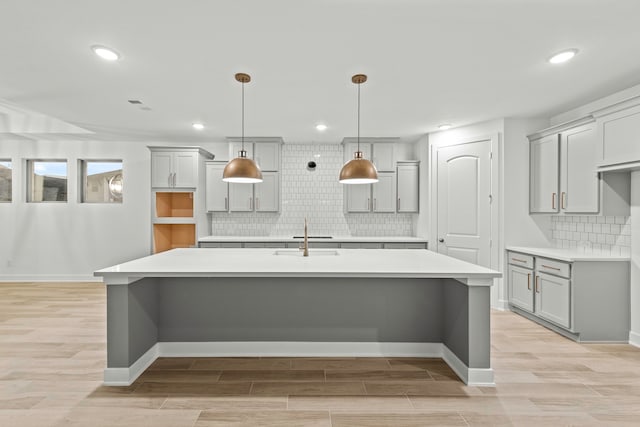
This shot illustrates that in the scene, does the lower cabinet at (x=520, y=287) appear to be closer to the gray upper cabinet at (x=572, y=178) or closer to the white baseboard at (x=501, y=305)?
the white baseboard at (x=501, y=305)

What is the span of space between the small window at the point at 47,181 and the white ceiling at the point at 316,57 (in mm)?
2064

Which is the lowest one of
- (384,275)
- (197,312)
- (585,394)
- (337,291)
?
(585,394)

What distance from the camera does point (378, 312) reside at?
2852 millimetres

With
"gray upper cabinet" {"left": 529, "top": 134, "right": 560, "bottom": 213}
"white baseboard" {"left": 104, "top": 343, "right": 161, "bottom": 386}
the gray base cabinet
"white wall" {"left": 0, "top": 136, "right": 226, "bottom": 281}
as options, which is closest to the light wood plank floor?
"white baseboard" {"left": 104, "top": 343, "right": 161, "bottom": 386}

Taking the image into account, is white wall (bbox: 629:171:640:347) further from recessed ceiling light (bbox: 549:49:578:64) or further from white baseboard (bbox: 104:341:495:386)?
white baseboard (bbox: 104:341:495:386)

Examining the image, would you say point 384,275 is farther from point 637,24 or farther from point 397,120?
point 397,120

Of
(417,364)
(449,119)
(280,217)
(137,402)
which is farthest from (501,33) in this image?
(280,217)

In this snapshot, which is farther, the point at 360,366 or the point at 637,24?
the point at 360,366

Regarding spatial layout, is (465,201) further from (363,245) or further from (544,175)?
(363,245)

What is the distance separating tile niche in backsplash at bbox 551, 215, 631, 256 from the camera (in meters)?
3.34

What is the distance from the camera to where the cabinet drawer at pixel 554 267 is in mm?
3293

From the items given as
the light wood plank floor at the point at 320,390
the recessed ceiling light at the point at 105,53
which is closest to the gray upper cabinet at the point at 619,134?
the light wood plank floor at the point at 320,390

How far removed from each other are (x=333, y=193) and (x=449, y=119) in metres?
2.23

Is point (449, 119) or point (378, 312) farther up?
point (449, 119)
